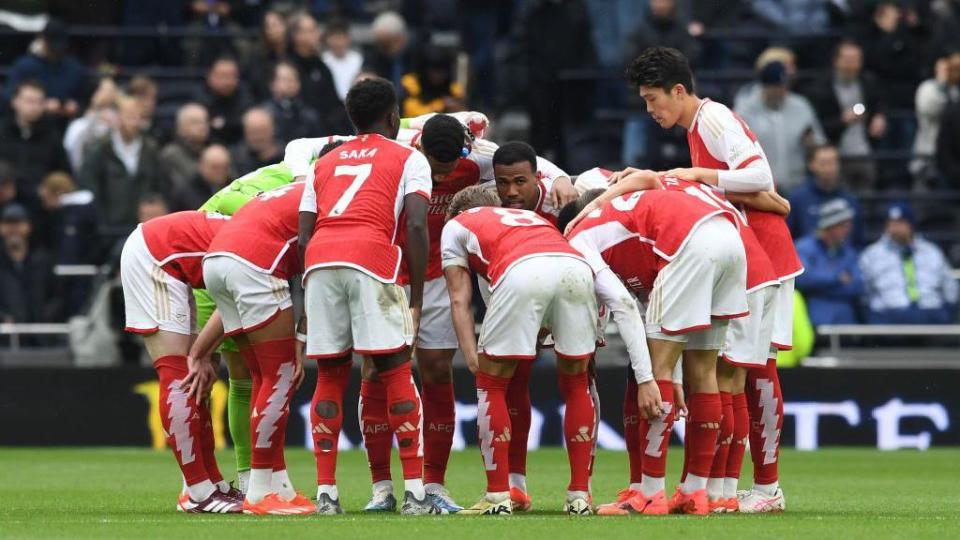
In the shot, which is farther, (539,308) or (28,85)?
(28,85)

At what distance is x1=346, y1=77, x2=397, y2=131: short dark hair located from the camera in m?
9.64

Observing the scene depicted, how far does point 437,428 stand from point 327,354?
1193 mm

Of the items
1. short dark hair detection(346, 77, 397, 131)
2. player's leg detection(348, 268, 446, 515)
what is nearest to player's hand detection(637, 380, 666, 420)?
player's leg detection(348, 268, 446, 515)

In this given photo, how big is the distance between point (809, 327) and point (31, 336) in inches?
302

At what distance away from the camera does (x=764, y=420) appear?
10.2 meters

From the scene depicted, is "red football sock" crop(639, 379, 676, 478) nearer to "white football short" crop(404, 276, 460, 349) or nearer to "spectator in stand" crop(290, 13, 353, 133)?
"white football short" crop(404, 276, 460, 349)

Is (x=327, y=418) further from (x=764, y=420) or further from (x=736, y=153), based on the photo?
(x=736, y=153)

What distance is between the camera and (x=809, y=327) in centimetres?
1717

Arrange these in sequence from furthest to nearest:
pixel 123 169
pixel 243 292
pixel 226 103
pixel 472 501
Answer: pixel 226 103 → pixel 123 169 → pixel 472 501 → pixel 243 292

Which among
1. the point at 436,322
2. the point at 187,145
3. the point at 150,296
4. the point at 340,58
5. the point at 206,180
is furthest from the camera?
the point at 340,58

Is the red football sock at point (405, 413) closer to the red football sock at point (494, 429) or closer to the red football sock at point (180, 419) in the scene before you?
the red football sock at point (494, 429)

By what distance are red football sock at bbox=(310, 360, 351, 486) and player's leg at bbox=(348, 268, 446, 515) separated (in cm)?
24

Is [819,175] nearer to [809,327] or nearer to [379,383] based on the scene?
[809,327]

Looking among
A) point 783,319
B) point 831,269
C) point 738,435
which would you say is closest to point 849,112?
point 831,269
